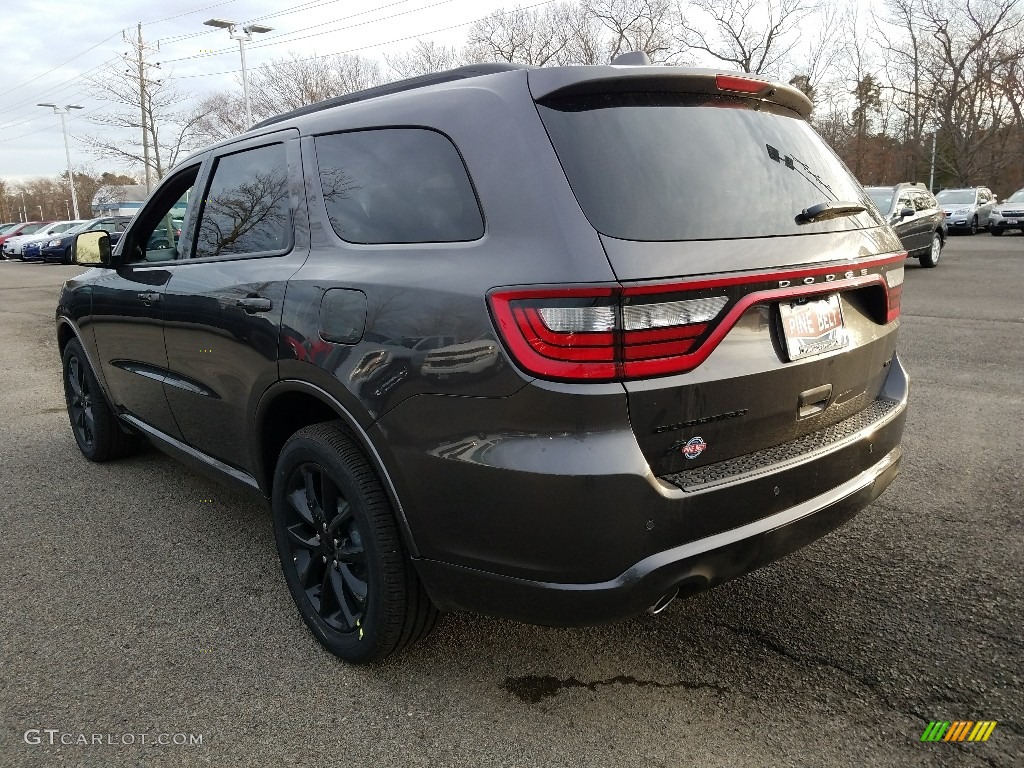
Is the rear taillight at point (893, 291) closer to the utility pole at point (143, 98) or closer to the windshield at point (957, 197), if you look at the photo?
the windshield at point (957, 197)

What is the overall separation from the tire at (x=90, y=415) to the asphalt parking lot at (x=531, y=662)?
0.74 meters

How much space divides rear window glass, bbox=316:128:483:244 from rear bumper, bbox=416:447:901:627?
959 mm

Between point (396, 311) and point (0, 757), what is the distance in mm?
1711

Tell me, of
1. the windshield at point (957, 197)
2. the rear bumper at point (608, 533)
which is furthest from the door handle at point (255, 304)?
the windshield at point (957, 197)

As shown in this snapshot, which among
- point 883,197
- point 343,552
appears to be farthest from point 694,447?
point 883,197

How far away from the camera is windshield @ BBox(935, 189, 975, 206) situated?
90.1 ft

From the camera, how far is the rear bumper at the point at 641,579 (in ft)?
6.55

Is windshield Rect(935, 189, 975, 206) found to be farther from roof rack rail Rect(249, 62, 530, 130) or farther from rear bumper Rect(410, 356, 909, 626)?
rear bumper Rect(410, 356, 909, 626)

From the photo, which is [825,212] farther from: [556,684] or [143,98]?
[143,98]

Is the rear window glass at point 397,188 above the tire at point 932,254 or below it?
above

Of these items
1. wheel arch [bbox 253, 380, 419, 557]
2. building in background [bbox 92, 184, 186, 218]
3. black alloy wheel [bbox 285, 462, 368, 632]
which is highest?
building in background [bbox 92, 184, 186, 218]

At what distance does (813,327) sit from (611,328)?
2.42ft

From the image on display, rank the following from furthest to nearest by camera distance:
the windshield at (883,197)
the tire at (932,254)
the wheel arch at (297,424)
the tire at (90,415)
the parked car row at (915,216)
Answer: the tire at (932,254) < the windshield at (883,197) < the parked car row at (915,216) < the tire at (90,415) < the wheel arch at (297,424)

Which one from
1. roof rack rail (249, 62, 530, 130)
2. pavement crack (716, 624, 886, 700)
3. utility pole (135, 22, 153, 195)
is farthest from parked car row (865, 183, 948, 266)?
utility pole (135, 22, 153, 195)
